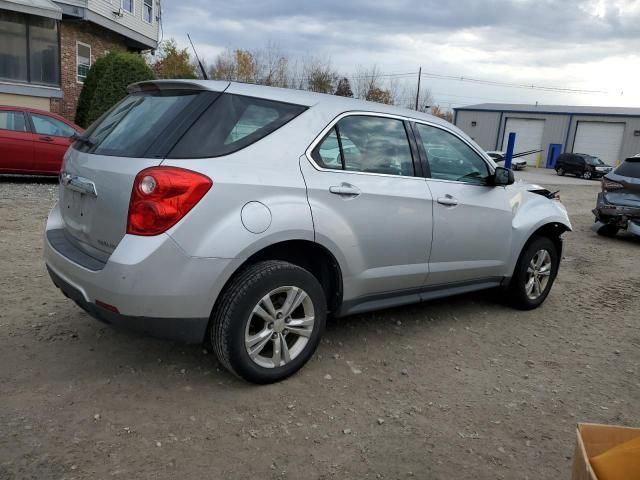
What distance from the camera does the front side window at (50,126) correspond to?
412 inches

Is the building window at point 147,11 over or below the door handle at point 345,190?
over

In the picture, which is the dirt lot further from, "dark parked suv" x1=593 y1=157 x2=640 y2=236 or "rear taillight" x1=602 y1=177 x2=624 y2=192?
"rear taillight" x1=602 y1=177 x2=624 y2=192

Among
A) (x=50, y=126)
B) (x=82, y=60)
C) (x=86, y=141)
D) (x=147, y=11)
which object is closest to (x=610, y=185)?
(x=86, y=141)

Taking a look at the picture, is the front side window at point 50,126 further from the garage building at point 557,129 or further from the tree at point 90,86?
the garage building at point 557,129

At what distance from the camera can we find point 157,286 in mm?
2820

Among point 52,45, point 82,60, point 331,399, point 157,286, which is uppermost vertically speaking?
point 52,45

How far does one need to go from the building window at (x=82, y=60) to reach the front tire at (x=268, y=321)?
1879cm

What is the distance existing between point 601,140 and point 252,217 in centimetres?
4775

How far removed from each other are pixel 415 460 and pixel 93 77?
55.3 feet

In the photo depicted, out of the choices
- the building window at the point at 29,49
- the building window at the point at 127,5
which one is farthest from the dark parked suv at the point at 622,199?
the building window at the point at 127,5

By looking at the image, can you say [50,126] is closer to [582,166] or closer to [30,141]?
[30,141]

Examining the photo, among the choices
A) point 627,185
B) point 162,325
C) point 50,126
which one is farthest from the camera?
point 50,126

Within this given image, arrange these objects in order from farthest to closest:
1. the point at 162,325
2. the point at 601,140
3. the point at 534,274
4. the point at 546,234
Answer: the point at 601,140 → the point at 546,234 → the point at 534,274 → the point at 162,325

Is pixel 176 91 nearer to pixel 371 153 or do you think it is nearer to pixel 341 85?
pixel 371 153
